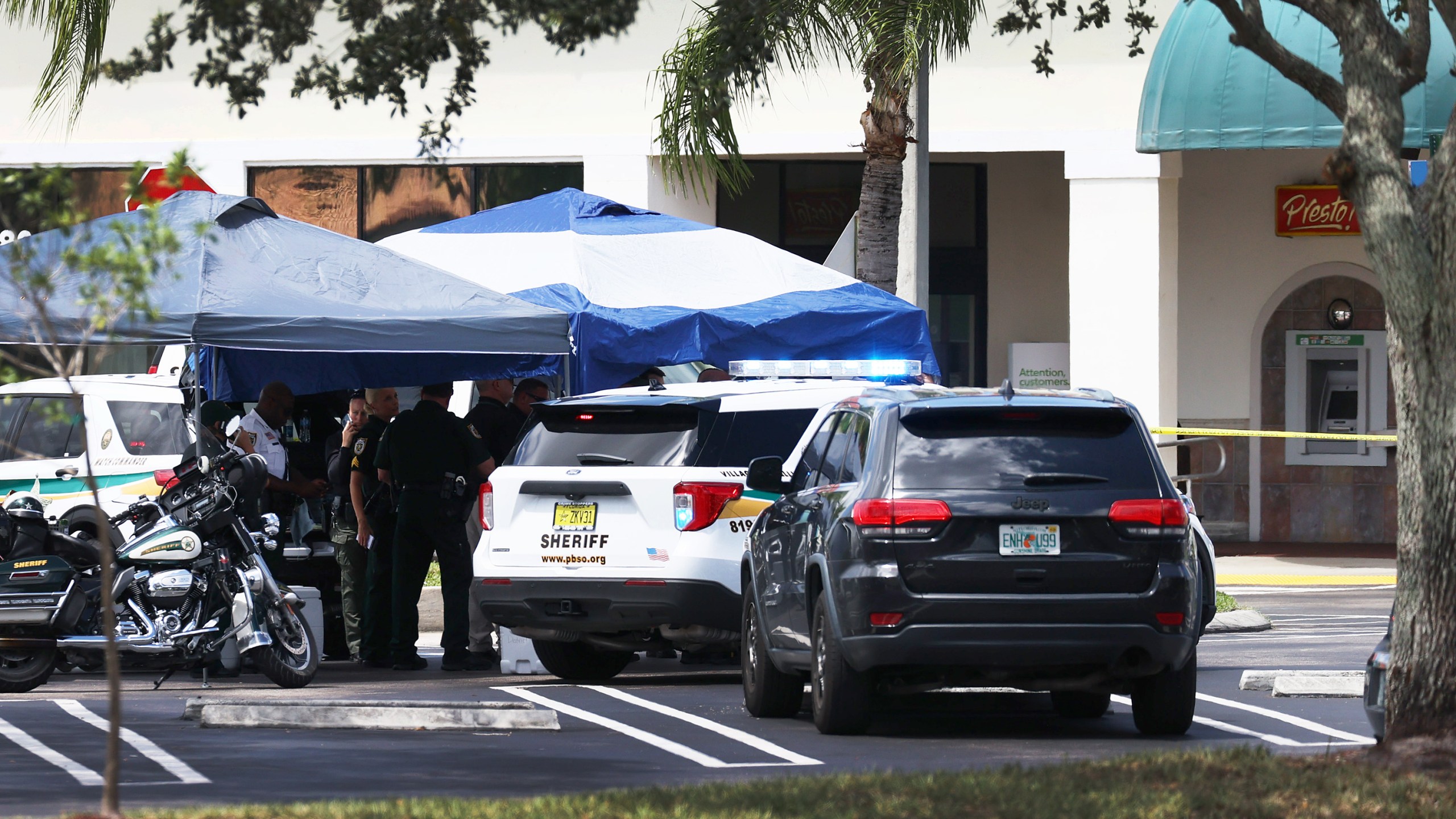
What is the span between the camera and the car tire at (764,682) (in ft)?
36.2

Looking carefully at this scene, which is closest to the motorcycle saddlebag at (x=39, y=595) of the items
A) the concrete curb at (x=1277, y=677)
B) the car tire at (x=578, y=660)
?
the car tire at (x=578, y=660)

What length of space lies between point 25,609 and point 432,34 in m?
5.56

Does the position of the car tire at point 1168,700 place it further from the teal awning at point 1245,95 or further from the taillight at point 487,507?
the teal awning at point 1245,95

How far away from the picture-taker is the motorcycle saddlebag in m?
12.1

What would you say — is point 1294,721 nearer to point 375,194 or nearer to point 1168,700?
point 1168,700

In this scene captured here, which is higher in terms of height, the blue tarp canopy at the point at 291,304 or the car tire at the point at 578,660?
the blue tarp canopy at the point at 291,304

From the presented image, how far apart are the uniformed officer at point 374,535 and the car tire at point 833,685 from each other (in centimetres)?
453

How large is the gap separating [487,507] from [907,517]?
385cm

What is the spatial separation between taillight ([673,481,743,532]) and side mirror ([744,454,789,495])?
3.81ft

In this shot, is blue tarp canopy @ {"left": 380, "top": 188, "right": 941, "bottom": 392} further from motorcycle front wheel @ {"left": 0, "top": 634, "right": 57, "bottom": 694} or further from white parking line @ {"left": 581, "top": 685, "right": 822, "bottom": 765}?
motorcycle front wheel @ {"left": 0, "top": 634, "right": 57, "bottom": 694}

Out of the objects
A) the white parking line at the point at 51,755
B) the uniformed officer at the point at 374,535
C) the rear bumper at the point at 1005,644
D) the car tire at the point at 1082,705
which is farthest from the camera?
the uniformed officer at the point at 374,535

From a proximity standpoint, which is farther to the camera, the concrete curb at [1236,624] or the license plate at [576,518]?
the concrete curb at [1236,624]

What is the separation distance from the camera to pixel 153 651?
12.2m

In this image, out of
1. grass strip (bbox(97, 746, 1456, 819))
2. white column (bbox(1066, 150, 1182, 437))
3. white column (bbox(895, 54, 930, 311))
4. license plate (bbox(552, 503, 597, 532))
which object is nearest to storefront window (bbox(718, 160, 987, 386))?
white column (bbox(1066, 150, 1182, 437))
